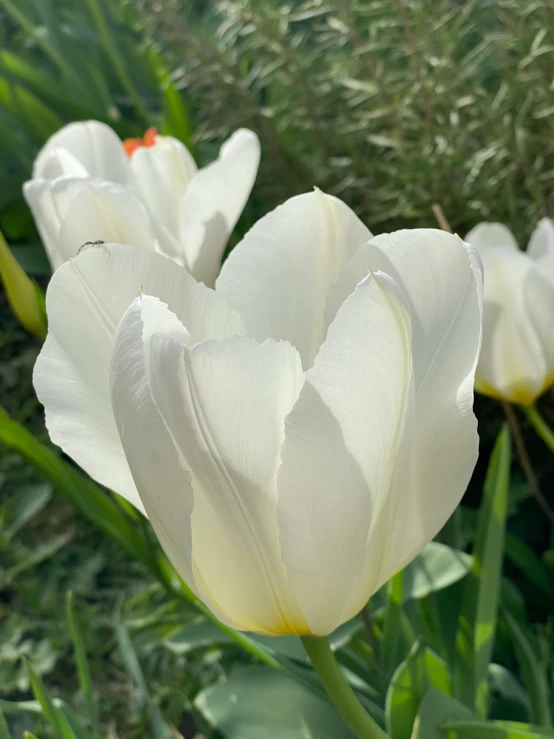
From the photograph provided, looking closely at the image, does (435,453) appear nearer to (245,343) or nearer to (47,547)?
(245,343)

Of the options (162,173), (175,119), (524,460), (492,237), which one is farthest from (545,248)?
(175,119)

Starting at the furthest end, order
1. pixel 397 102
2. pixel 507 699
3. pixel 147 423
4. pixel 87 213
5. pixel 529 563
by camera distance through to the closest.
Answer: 1. pixel 397 102
2. pixel 529 563
3. pixel 507 699
4. pixel 87 213
5. pixel 147 423

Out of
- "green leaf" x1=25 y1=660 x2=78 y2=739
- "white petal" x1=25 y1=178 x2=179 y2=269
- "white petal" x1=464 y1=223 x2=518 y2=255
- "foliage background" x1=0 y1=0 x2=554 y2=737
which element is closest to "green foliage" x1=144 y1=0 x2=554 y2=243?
"foliage background" x1=0 y1=0 x2=554 y2=737

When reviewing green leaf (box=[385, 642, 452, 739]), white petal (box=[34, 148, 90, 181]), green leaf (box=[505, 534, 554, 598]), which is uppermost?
white petal (box=[34, 148, 90, 181])

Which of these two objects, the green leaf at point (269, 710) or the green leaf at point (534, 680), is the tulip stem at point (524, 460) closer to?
the green leaf at point (534, 680)

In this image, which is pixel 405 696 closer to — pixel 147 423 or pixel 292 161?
pixel 147 423

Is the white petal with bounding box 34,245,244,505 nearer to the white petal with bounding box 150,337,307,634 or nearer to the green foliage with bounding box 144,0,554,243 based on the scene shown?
the white petal with bounding box 150,337,307,634
